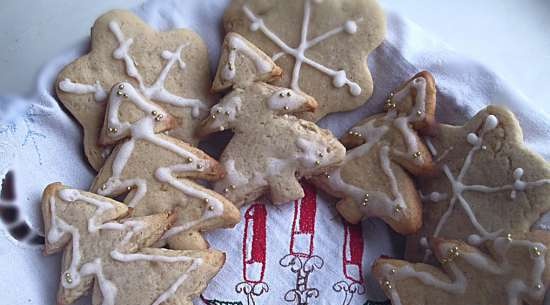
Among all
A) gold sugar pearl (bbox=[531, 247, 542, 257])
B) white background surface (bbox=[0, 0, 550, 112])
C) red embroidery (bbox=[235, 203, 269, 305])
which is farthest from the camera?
A: white background surface (bbox=[0, 0, 550, 112])

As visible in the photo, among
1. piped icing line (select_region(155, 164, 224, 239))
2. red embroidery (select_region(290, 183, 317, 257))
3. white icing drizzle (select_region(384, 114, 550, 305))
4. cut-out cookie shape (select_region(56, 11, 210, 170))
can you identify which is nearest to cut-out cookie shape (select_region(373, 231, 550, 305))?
white icing drizzle (select_region(384, 114, 550, 305))

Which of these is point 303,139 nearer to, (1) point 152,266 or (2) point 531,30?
(1) point 152,266

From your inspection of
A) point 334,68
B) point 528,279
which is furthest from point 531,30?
point 528,279

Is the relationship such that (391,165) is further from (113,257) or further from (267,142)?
(113,257)

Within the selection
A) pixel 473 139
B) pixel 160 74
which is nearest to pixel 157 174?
pixel 160 74

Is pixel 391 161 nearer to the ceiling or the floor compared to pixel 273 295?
nearer to the ceiling

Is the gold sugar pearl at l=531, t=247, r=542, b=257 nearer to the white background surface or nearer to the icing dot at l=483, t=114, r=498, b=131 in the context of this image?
the icing dot at l=483, t=114, r=498, b=131

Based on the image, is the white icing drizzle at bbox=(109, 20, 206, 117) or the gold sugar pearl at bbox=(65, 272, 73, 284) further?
the white icing drizzle at bbox=(109, 20, 206, 117)
